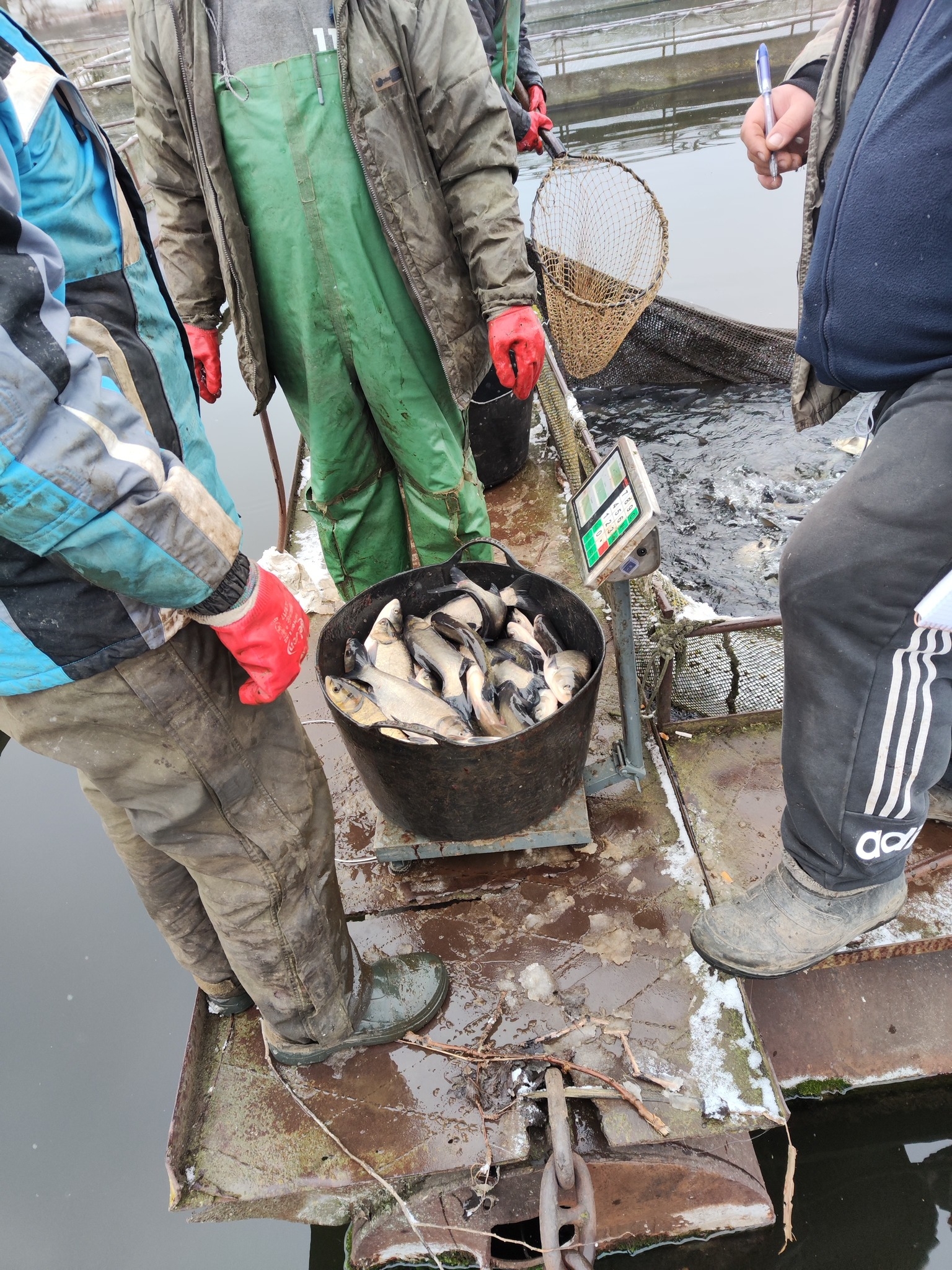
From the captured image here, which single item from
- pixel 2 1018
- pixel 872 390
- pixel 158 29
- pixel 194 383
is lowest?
pixel 2 1018

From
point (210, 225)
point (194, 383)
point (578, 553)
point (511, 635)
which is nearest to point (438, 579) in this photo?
point (511, 635)

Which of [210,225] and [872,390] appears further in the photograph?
[210,225]

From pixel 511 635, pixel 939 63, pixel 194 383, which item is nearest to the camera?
pixel 939 63

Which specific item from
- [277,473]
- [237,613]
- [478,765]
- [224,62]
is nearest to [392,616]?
[478,765]

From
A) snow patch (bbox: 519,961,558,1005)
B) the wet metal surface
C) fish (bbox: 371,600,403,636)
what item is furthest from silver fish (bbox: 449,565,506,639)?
snow patch (bbox: 519,961,558,1005)

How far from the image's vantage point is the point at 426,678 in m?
2.74

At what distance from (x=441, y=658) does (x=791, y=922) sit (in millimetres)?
1367

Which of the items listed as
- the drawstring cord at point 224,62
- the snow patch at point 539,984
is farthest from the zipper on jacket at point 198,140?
the snow patch at point 539,984

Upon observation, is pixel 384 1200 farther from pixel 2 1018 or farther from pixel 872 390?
pixel 872 390

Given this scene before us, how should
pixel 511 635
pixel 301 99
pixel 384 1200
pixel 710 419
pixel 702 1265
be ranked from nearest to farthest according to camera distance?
pixel 384 1200 < pixel 702 1265 < pixel 301 99 < pixel 511 635 < pixel 710 419

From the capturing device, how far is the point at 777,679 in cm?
358

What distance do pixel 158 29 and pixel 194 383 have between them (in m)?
1.46

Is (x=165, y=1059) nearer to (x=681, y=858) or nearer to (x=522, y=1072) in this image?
(x=522, y=1072)

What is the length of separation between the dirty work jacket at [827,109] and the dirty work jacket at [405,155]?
39.6 inches
